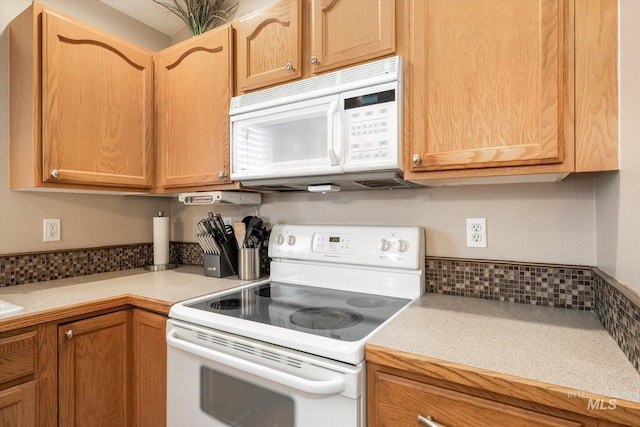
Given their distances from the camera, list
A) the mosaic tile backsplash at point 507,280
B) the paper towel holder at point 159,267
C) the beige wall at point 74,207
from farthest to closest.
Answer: the paper towel holder at point 159,267 → the beige wall at point 74,207 → the mosaic tile backsplash at point 507,280

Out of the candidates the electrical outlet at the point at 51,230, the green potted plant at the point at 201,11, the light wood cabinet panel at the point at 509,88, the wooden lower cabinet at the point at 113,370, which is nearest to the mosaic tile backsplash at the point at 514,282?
the light wood cabinet panel at the point at 509,88

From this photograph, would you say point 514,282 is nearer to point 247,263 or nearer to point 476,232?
point 476,232

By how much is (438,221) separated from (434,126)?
18.4 inches

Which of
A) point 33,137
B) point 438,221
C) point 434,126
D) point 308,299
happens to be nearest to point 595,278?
point 438,221

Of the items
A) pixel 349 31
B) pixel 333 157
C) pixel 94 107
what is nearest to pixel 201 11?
pixel 94 107

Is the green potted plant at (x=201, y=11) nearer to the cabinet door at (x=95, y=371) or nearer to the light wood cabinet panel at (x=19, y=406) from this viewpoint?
the cabinet door at (x=95, y=371)

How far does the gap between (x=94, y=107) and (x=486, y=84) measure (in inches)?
66.8

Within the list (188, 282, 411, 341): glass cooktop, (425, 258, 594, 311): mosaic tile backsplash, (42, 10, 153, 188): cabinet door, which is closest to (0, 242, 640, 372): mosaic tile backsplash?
(425, 258, 594, 311): mosaic tile backsplash

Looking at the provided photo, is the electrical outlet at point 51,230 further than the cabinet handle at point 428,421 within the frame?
Yes

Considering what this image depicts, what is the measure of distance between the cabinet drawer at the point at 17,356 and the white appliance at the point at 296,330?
0.44 meters

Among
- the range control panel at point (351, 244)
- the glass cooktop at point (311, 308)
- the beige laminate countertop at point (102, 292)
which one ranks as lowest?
the glass cooktop at point (311, 308)

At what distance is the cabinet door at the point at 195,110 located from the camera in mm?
1608

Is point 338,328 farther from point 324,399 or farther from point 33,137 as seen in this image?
point 33,137

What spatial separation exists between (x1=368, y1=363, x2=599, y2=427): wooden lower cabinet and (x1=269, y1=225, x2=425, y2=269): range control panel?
1.91 ft
